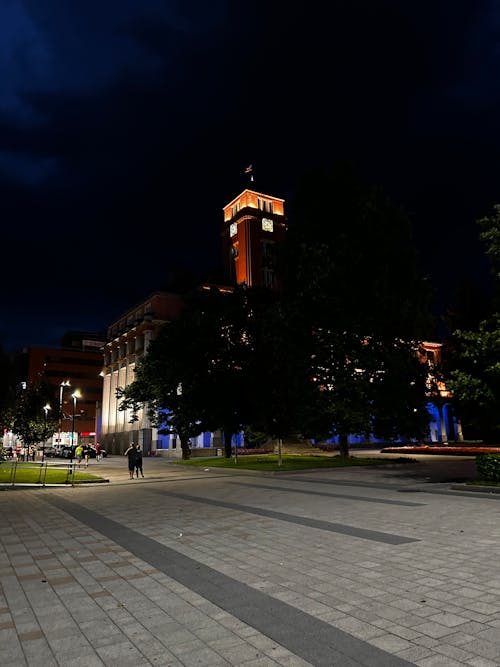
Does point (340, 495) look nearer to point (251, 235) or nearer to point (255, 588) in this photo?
point (255, 588)

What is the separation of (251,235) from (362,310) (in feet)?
151

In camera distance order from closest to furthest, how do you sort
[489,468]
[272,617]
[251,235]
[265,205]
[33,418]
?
1. [272,617]
2. [489,468]
3. [33,418]
4. [251,235]
5. [265,205]

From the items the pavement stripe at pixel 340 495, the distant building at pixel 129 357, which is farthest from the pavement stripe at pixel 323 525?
the distant building at pixel 129 357

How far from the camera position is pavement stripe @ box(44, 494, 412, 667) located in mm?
4227

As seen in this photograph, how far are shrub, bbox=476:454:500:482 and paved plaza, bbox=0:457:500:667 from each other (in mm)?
3751

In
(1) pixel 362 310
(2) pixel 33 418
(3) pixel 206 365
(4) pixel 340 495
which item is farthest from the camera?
(2) pixel 33 418

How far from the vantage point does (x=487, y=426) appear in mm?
50719

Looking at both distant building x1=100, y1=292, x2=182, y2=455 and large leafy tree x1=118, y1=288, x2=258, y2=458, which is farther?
distant building x1=100, y1=292, x2=182, y2=455

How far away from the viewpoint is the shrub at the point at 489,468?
16094mm

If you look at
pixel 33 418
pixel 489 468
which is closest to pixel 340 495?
pixel 489 468

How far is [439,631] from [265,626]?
1.63 metres

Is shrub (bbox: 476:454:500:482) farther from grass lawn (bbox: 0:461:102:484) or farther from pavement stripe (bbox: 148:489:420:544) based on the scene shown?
grass lawn (bbox: 0:461:102:484)

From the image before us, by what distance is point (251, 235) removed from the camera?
3051 inches

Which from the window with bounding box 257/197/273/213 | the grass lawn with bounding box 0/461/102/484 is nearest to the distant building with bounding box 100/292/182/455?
the window with bounding box 257/197/273/213
